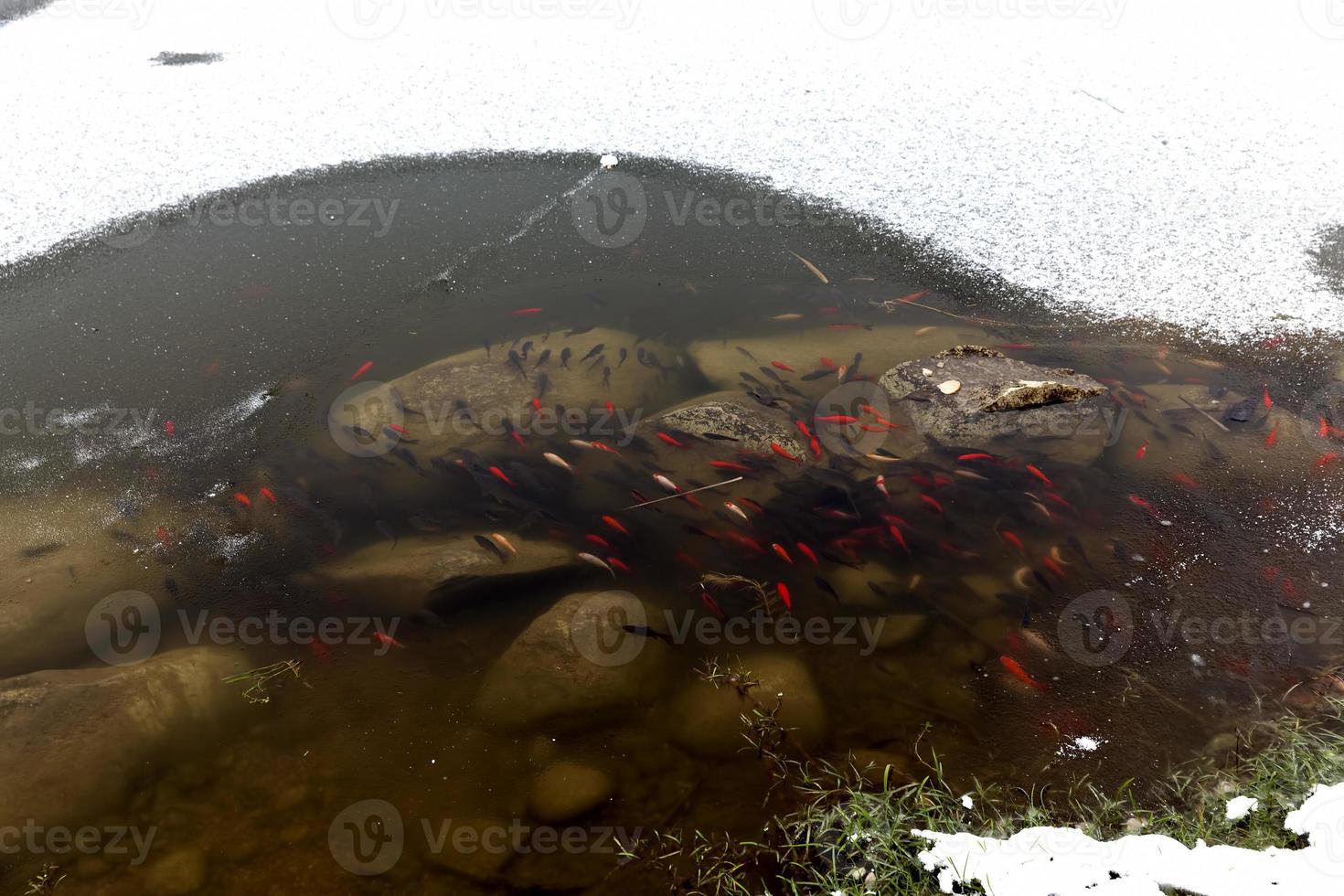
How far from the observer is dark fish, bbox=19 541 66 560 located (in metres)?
3.99

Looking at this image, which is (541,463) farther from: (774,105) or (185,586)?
(774,105)

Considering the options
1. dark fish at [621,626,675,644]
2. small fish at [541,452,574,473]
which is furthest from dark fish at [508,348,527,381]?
dark fish at [621,626,675,644]

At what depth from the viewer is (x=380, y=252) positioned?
602 centimetres

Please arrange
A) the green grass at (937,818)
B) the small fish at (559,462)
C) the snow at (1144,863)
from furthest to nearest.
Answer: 1. the small fish at (559,462)
2. the green grass at (937,818)
3. the snow at (1144,863)

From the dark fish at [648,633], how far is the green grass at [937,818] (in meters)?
0.89

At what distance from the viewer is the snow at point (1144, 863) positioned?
2334 millimetres

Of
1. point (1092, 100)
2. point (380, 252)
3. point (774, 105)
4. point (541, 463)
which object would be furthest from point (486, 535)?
point (1092, 100)

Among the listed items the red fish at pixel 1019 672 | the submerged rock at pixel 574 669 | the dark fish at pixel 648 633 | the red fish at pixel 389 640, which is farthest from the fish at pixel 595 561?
the red fish at pixel 1019 672

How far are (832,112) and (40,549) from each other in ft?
23.2

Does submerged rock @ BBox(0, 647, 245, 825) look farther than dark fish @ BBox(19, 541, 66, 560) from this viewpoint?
No

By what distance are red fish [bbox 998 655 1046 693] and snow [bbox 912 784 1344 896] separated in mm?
730

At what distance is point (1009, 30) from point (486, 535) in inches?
333

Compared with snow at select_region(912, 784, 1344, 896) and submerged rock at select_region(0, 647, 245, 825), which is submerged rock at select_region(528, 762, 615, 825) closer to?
snow at select_region(912, 784, 1344, 896)

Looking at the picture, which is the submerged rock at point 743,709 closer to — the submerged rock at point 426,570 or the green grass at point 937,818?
the green grass at point 937,818
